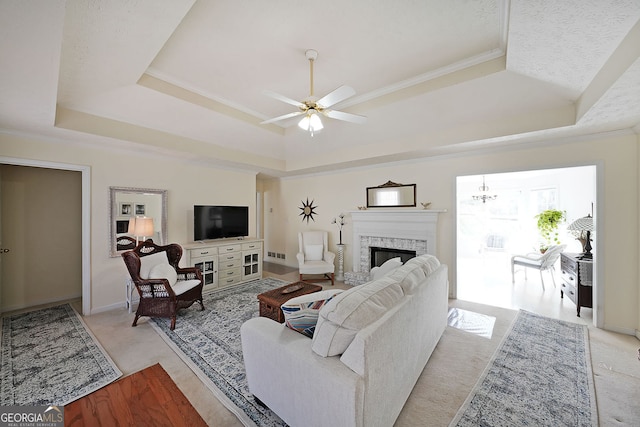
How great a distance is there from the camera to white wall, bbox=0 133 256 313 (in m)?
3.29

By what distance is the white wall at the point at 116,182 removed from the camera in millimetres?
3295

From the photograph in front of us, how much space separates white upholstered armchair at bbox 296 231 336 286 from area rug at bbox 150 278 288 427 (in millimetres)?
1198

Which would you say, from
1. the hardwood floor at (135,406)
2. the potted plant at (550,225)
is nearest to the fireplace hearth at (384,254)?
the potted plant at (550,225)

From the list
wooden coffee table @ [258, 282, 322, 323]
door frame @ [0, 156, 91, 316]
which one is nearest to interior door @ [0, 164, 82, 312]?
door frame @ [0, 156, 91, 316]

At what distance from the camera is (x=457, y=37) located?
2367 millimetres

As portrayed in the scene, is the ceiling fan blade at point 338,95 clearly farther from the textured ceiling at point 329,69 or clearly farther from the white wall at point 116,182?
the white wall at point 116,182

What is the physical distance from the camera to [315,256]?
539 centimetres

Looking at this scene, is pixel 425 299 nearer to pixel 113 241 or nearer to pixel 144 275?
pixel 144 275

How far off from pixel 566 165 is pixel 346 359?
3898 millimetres

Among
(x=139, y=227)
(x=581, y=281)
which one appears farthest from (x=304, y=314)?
(x=581, y=281)

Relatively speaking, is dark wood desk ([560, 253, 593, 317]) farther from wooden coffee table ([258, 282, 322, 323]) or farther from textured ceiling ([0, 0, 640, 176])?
wooden coffee table ([258, 282, 322, 323])

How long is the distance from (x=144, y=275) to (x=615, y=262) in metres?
5.87

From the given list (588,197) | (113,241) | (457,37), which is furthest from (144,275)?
(588,197)

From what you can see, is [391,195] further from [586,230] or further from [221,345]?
[221,345]
